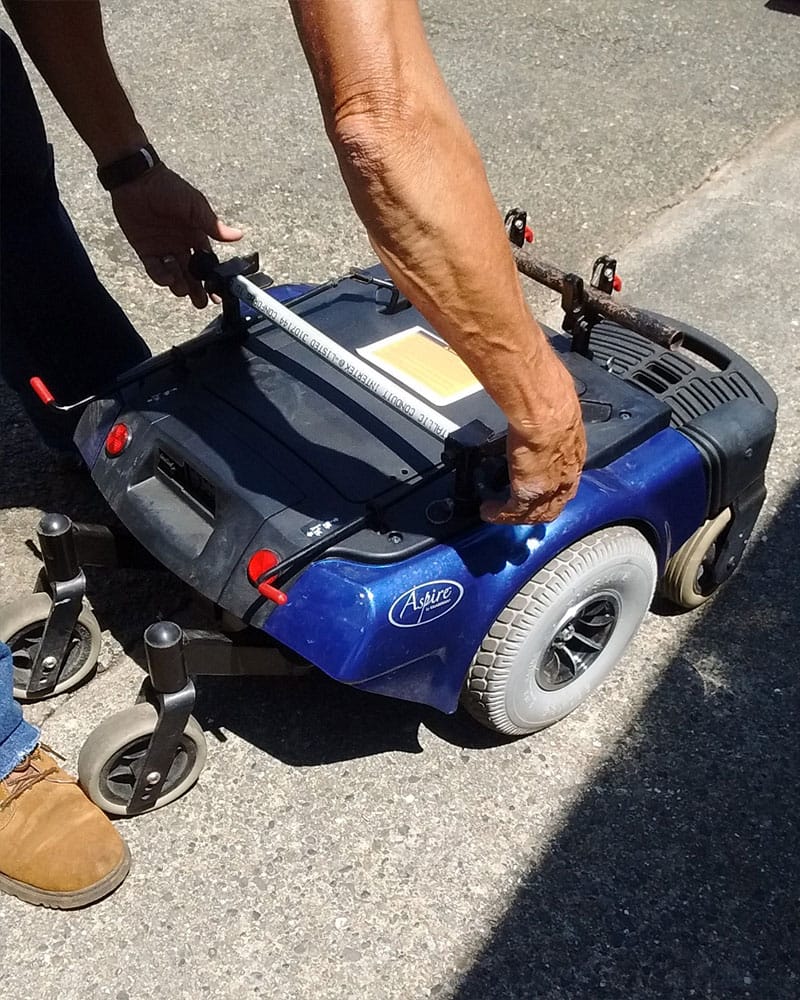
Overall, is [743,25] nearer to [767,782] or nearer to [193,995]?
[767,782]

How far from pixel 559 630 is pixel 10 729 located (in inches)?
34.8

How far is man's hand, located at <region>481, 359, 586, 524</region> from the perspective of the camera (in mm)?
1435

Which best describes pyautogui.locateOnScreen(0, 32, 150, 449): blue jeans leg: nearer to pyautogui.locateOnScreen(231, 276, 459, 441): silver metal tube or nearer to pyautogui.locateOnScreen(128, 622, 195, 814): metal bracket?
pyautogui.locateOnScreen(231, 276, 459, 441): silver metal tube

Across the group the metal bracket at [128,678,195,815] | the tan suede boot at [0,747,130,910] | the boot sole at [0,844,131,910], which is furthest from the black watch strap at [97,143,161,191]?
the boot sole at [0,844,131,910]

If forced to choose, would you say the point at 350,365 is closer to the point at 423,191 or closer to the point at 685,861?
the point at 423,191

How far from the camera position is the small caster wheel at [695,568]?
2.11 m

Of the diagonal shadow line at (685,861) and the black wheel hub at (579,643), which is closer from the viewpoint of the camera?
the diagonal shadow line at (685,861)

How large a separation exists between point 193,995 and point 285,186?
2.54 m

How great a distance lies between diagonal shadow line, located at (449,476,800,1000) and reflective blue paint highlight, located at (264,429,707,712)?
0.36 metres

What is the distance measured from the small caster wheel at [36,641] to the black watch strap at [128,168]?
0.74 m

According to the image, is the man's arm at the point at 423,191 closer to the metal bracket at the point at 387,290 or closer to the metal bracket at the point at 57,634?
the metal bracket at the point at 387,290

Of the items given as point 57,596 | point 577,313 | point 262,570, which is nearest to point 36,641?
point 57,596

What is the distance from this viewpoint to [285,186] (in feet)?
11.5

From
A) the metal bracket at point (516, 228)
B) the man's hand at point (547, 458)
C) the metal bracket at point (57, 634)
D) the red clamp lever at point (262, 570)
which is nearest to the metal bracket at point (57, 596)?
the metal bracket at point (57, 634)
